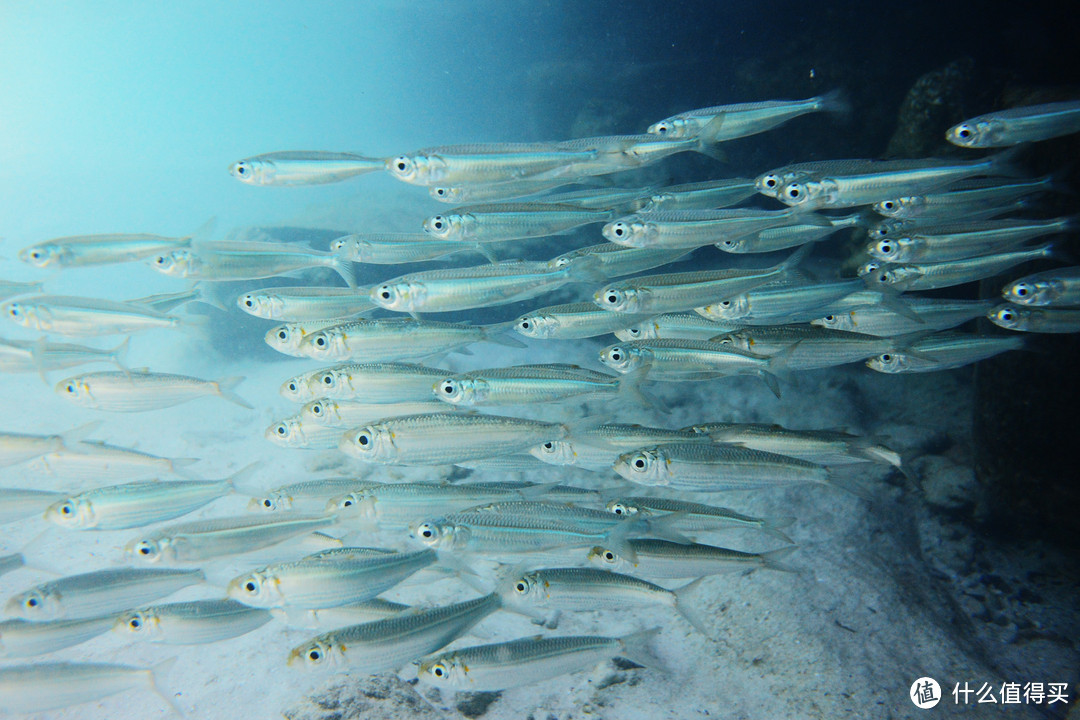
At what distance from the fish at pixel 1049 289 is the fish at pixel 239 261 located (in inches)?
200

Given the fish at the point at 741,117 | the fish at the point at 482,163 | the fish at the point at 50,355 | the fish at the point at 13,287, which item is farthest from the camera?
the fish at the point at 13,287

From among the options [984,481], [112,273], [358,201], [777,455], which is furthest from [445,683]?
[112,273]

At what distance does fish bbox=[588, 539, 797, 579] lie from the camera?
10.1 ft

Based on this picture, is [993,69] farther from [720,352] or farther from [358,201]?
[358,201]

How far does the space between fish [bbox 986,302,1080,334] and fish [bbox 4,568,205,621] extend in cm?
612

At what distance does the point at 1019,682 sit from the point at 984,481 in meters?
2.07

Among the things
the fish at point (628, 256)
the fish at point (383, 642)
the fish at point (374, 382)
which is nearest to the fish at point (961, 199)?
the fish at point (628, 256)

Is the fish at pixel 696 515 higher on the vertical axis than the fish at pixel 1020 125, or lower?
lower

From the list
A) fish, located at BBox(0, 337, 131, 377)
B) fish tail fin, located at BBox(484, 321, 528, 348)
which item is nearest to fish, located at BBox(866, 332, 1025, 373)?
fish tail fin, located at BBox(484, 321, 528, 348)

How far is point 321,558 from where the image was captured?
2975 millimetres

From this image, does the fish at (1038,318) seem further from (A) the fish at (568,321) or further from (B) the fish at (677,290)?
(A) the fish at (568,321)

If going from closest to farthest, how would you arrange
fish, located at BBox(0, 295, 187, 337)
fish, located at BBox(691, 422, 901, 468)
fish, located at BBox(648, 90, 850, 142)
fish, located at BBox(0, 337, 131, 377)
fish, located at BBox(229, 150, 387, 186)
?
fish, located at BBox(691, 422, 901, 468)
fish, located at BBox(648, 90, 850, 142)
fish, located at BBox(229, 150, 387, 186)
fish, located at BBox(0, 295, 187, 337)
fish, located at BBox(0, 337, 131, 377)

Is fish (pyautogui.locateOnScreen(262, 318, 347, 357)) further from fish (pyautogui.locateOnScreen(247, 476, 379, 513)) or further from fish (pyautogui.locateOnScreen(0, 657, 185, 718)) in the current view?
fish (pyautogui.locateOnScreen(0, 657, 185, 718))

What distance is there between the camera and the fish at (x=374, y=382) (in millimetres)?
3357
